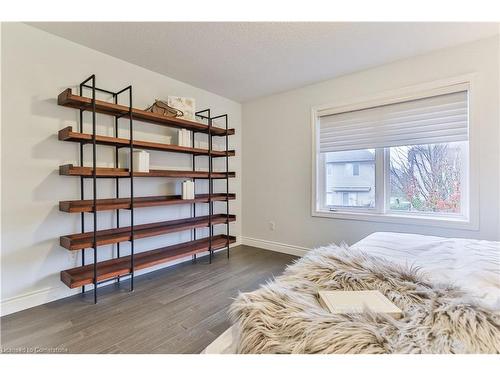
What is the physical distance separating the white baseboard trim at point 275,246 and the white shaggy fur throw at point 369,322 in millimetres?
2282

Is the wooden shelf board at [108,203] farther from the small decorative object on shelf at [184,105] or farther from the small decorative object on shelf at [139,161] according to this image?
the small decorative object on shelf at [184,105]

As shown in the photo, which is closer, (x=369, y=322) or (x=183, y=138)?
(x=369, y=322)

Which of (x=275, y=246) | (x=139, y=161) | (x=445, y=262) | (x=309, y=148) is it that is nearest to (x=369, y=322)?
(x=445, y=262)

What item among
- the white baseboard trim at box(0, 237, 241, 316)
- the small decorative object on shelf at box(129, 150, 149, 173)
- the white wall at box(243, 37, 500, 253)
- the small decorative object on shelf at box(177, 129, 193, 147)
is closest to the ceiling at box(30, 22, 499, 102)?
the white wall at box(243, 37, 500, 253)

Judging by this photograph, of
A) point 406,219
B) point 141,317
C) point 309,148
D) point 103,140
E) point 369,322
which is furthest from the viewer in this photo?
point 309,148

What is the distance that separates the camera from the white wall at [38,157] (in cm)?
178

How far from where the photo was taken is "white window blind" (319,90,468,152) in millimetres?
2242

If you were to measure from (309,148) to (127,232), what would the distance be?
2.34 m

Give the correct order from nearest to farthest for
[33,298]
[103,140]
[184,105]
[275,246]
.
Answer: [33,298]
[103,140]
[184,105]
[275,246]

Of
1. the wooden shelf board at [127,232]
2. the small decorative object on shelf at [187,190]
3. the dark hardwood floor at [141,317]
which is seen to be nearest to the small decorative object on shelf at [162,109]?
the small decorative object on shelf at [187,190]

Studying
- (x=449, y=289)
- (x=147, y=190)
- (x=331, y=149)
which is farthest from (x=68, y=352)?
(x=331, y=149)

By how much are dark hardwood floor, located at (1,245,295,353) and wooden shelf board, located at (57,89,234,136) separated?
5.39 ft

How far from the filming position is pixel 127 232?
2.23 metres

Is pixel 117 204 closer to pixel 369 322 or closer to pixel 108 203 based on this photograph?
pixel 108 203
